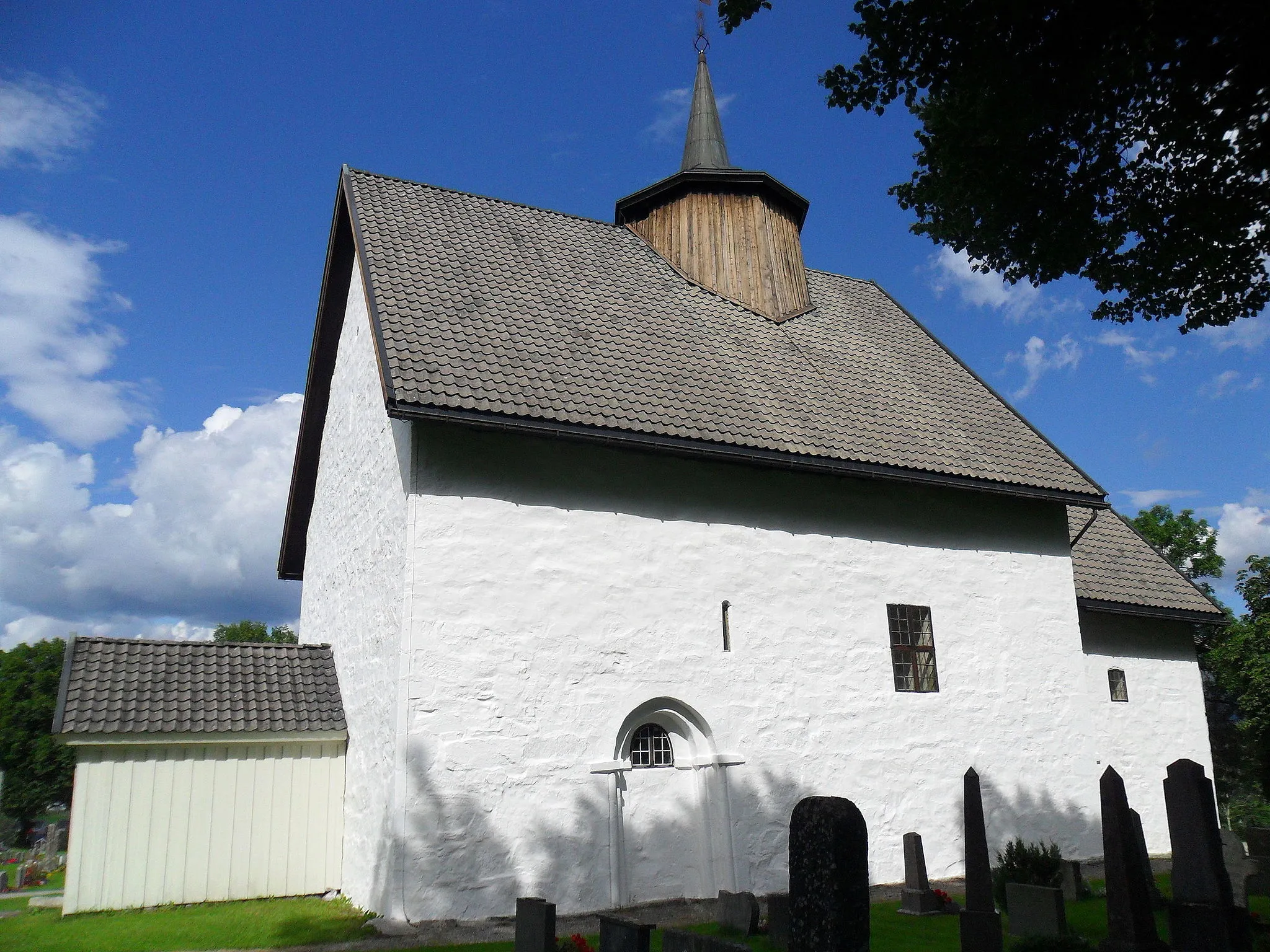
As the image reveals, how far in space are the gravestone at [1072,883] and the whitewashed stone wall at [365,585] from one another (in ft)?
23.1

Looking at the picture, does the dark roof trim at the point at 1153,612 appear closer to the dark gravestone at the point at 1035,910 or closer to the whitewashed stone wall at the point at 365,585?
the dark gravestone at the point at 1035,910

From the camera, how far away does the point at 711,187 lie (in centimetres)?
1565

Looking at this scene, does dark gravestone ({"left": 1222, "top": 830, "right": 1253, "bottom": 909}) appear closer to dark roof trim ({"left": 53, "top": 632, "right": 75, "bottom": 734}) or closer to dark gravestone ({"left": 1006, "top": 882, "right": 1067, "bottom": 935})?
dark gravestone ({"left": 1006, "top": 882, "right": 1067, "bottom": 935})

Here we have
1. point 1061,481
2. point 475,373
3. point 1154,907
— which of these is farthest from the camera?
point 1061,481

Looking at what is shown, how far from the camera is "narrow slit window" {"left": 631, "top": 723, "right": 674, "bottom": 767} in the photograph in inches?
406

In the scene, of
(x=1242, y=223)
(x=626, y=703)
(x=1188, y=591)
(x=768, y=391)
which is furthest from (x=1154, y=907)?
(x=1188, y=591)

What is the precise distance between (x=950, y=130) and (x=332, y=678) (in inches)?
377

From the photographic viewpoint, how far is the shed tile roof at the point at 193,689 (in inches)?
399

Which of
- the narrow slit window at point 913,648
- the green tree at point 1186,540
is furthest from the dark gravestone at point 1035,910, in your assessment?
the green tree at point 1186,540

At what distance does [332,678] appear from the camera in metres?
12.0

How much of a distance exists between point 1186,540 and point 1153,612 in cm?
2232

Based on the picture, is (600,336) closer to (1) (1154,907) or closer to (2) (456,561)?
(2) (456,561)

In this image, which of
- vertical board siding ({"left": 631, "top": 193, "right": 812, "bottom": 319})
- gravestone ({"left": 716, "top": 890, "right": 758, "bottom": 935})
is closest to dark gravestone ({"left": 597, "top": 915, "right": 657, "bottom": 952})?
gravestone ({"left": 716, "top": 890, "right": 758, "bottom": 935})

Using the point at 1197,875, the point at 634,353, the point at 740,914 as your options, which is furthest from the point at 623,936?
the point at 634,353
